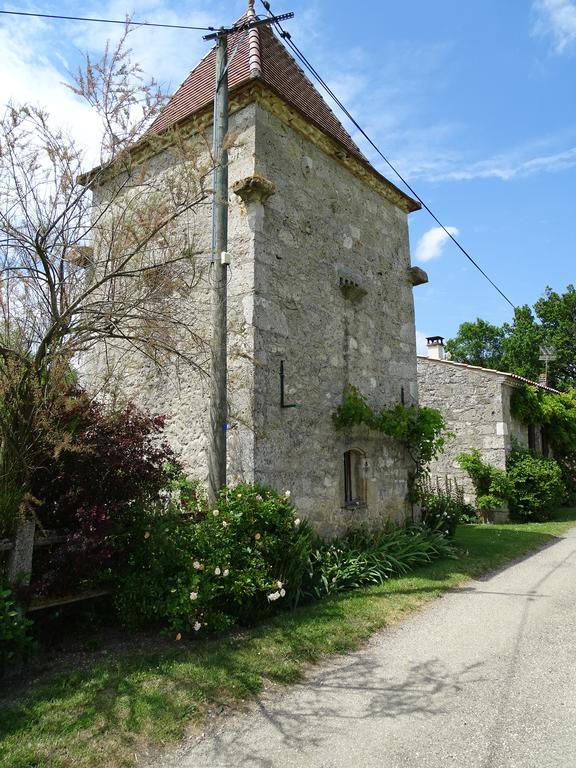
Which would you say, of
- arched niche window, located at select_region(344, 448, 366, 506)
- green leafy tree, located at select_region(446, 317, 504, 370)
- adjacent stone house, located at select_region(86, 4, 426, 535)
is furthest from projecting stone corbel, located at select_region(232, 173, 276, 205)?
green leafy tree, located at select_region(446, 317, 504, 370)

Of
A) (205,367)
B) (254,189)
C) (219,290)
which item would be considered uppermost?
(254,189)

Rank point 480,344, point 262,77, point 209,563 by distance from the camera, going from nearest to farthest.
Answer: point 209,563, point 262,77, point 480,344

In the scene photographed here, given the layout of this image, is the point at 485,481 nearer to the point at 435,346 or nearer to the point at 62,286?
the point at 435,346

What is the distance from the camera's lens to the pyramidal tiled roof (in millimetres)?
7832

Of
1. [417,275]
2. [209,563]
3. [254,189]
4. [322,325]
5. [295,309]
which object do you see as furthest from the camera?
[417,275]

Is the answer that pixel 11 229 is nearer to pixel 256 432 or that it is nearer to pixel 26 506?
pixel 26 506

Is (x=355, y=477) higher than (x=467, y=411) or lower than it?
lower

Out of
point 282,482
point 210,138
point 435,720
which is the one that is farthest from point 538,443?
point 435,720

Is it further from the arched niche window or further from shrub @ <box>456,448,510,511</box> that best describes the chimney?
the arched niche window

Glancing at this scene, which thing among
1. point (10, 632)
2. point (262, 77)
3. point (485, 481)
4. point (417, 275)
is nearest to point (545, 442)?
point (485, 481)

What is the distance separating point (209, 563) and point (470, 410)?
11.5m

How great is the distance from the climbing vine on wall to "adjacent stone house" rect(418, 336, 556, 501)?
491 centimetres

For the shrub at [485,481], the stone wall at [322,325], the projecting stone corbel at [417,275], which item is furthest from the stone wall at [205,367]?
the shrub at [485,481]

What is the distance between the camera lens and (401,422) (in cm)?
844
